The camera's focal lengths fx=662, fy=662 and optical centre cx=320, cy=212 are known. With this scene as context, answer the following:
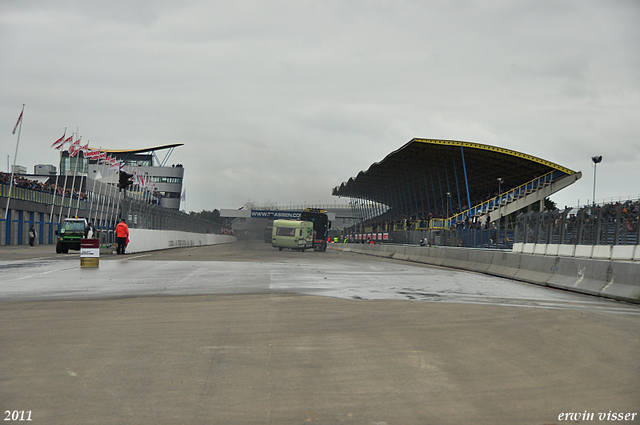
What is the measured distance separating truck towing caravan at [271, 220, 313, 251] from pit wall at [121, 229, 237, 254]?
8.67 meters

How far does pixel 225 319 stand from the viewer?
8875 mm

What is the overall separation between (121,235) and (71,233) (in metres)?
5.24

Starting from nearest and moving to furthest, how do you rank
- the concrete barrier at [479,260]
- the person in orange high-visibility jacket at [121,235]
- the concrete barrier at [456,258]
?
the concrete barrier at [479,260] < the concrete barrier at [456,258] < the person in orange high-visibility jacket at [121,235]

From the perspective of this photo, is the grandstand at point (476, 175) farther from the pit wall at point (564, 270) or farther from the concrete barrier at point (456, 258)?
the pit wall at point (564, 270)

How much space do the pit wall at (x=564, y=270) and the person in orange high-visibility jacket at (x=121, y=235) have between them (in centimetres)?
1615

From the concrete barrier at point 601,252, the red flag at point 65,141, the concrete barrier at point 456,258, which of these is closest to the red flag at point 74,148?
the red flag at point 65,141

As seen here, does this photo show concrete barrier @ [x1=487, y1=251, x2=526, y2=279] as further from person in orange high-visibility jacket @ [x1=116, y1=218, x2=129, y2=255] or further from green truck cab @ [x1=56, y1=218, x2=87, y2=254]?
green truck cab @ [x1=56, y1=218, x2=87, y2=254]

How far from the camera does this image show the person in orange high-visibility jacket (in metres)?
32.8

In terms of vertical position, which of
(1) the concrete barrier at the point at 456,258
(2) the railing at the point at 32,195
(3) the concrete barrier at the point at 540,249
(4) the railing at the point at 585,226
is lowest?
(1) the concrete barrier at the point at 456,258

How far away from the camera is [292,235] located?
190ft

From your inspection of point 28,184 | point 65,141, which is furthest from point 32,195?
point 65,141

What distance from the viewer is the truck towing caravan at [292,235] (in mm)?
57812

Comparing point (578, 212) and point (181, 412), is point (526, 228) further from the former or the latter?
point (181, 412)

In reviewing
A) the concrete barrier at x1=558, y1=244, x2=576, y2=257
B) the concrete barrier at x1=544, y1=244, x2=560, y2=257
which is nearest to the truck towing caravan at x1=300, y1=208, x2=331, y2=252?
the concrete barrier at x1=544, y1=244, x2=560, y2=257
